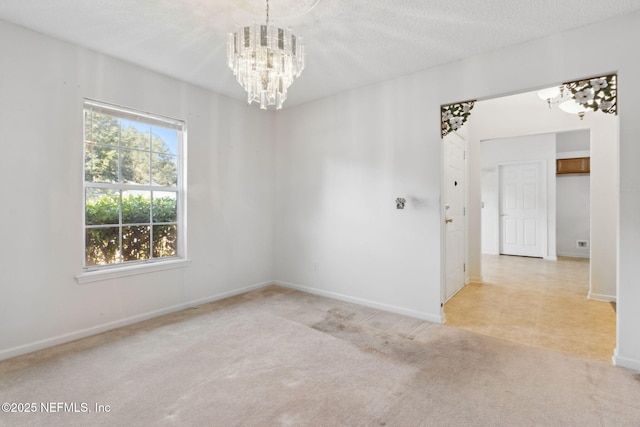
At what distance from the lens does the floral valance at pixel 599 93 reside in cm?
242

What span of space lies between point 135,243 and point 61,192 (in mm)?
830

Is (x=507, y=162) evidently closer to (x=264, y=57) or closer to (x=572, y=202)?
(x=572, y=202)

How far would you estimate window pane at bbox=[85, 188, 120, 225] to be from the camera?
2895 mm

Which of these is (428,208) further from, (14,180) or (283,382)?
(14,180)

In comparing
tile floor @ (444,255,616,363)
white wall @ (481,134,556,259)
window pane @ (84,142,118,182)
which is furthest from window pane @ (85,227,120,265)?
white wall @ (481,134,556,259)

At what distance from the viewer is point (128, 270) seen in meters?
3.06

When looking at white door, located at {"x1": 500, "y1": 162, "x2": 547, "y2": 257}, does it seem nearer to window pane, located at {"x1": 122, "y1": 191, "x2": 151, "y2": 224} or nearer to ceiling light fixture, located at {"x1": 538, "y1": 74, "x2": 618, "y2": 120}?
ceiling light fixture, located at {"x1": 538, "y1": 74, "x2": 618, "y2": 120}

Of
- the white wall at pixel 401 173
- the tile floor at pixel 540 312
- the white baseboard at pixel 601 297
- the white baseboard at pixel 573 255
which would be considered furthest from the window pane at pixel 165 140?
the white baseboard at pixel 573 255

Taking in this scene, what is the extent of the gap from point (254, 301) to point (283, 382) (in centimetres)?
185

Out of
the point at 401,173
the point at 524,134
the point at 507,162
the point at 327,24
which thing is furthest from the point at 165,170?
the point at 507,162

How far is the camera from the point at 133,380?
6.84 ft

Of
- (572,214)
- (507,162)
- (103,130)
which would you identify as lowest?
(572,214)

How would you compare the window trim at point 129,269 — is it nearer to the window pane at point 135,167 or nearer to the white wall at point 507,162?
the window pane at point 135,167

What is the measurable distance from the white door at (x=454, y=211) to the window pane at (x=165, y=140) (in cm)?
324
